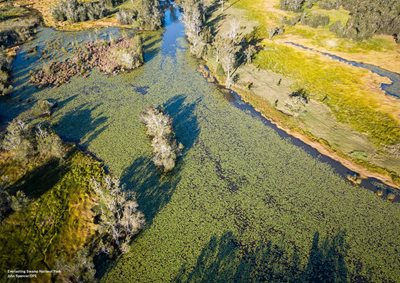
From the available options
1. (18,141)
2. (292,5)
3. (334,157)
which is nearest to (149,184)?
(18,141)

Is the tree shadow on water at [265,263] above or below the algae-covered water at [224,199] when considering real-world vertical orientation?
below

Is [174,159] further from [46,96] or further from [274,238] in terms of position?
[46,96]

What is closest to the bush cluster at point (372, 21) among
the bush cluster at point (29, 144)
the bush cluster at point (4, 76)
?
the bush cluster at point (29, 144)

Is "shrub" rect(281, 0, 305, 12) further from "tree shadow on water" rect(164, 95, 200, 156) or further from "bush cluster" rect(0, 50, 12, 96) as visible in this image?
"bush cluster" rect(0, 50, 12, 96)

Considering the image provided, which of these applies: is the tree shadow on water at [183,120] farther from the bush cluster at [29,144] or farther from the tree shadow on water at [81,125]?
the bush cluster at [29,144]

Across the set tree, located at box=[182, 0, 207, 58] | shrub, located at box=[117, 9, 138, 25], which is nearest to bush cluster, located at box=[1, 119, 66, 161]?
tree, located at box=[182, 0, 207, 58]

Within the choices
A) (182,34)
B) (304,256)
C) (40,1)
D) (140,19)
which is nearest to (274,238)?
(304,256)

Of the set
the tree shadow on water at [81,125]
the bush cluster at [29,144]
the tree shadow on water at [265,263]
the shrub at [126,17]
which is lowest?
the tree shadow on water at [265,263]
